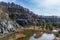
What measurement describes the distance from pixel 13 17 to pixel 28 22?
33.3ft

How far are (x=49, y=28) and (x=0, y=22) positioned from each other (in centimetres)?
2513

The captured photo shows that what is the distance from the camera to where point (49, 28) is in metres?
76.2

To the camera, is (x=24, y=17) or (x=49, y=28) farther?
(x=24, y=17)

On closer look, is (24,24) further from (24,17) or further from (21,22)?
(24,17)

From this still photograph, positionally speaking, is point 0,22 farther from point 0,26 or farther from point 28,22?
point 28,22

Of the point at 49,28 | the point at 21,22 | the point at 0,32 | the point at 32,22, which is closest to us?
the point at 0,32

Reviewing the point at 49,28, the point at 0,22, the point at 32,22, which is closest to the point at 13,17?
the point at 32,22

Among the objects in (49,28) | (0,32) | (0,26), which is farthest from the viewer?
(49,28)

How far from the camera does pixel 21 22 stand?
95.6 metres

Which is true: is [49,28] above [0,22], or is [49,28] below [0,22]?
below

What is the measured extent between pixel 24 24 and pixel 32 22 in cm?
1412

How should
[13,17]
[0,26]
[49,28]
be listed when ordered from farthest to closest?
[13,17], [49,28], [0,26]

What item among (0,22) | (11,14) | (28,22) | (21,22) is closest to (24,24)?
(21,22)

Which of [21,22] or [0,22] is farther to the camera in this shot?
[21,22]
